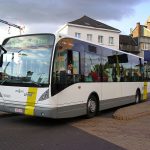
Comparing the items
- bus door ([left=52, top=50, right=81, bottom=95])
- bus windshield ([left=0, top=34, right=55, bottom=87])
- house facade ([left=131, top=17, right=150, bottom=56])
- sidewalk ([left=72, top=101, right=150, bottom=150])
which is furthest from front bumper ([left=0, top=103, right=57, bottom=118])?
house facade ([left=131, top=17, right=150, bottom=56])

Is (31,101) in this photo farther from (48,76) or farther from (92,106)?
(92,106)

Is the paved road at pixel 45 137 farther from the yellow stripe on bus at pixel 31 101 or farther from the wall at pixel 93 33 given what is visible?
the wall at pixel 93 33

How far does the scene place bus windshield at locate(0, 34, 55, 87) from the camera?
11188mm

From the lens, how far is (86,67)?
43.3 feet

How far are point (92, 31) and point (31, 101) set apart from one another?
180 feet

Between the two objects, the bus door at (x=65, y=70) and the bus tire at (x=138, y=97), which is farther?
the bus tire at (x=138, y=97)

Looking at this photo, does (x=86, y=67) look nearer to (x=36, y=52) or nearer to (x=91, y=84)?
(x=91, y=84)

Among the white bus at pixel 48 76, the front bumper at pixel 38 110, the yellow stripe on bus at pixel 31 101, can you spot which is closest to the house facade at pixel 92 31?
the white bus at pixel 48 76

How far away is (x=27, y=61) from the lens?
37.8 ft

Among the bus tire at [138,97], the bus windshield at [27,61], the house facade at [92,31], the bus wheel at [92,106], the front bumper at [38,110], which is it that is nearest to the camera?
the front bumper at [38,110]

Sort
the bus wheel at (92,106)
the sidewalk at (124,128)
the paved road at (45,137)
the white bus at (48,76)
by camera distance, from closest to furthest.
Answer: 1. the paved road at (45,137)
2. the sidewalk at (124,128)
3. the white bus at (48,76)
4. the bus wheel at (92,106)

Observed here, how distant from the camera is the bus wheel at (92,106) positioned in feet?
44.4

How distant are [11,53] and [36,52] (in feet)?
3.32

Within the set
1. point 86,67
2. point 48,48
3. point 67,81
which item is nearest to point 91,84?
point 86,67
